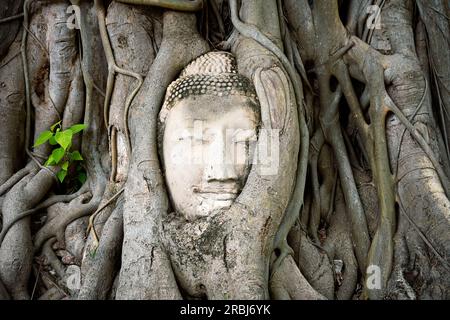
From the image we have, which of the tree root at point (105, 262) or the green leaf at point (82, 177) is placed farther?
the green leaf at point (82, 177)

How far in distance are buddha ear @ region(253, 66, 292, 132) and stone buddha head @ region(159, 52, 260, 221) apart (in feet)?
0.12

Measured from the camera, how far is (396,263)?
8.29 feet

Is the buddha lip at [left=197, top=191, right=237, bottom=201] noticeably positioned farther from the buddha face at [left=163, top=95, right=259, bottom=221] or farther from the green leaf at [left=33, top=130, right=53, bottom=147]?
the green leaf at [left=33, top=130, right=53, bottom=147]

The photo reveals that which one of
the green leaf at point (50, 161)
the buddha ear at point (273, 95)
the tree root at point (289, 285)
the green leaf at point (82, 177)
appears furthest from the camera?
the green leaf at point (82, 177)

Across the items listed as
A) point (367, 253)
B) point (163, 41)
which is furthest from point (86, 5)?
point (367, 253)

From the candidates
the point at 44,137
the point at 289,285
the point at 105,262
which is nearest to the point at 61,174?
the point at 44,137

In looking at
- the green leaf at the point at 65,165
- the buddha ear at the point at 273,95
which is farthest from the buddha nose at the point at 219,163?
the green leaf at the point at 65,165

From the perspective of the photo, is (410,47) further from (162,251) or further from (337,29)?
(162,251)

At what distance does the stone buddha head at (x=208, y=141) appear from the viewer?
2295 mm

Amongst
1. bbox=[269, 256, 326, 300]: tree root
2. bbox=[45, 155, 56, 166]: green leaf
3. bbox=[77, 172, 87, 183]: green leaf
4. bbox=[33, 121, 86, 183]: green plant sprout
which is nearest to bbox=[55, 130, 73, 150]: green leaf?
bbox=[33, 121, 86, 183]: green plant sprout

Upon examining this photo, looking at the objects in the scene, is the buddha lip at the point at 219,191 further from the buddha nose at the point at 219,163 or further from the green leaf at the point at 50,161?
the green leaf at the point at 50,161

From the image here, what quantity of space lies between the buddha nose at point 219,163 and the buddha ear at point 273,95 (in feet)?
0.69

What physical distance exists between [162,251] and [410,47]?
5.53 feet
